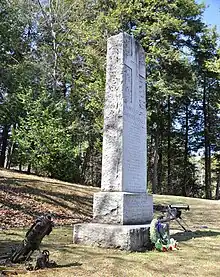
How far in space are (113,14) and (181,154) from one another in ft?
41.8

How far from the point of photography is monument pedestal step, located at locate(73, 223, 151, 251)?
207 inches

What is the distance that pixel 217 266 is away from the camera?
178 inches

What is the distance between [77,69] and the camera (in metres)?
23.6

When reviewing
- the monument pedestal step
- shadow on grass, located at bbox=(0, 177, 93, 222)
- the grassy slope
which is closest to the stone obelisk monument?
the monument pedestal step

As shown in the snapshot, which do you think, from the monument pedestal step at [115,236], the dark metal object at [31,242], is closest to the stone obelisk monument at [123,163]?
the monument pedestal step at [115,236]

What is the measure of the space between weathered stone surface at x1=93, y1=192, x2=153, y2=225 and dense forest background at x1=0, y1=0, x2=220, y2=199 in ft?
38.6

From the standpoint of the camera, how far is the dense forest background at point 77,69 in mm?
18344

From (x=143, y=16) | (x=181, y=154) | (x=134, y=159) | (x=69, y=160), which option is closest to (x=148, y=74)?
(x=143, y=16)

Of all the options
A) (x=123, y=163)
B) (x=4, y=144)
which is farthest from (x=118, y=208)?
(x=4, y=144)

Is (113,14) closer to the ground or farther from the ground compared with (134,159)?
farther from the ground

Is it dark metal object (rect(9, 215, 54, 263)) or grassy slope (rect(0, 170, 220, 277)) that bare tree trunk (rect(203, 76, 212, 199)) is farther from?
dark metal object (rect(9, 215, 54, 263))

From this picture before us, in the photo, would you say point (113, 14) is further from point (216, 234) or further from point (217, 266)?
point (217, 266)

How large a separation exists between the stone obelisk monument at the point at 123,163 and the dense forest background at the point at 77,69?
1132 cm

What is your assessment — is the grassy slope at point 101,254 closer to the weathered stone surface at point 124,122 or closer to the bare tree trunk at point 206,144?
the weathered stone surface at point 124,122
